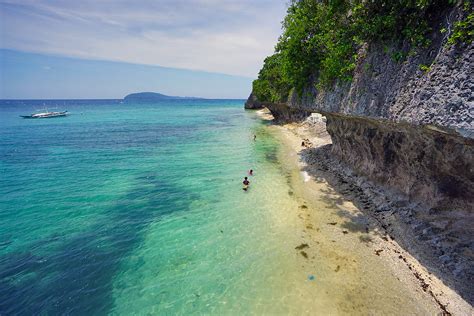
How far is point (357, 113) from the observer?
13992 millimetres

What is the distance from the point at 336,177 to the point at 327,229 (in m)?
7.62

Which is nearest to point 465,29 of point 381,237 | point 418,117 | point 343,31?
point 418,117

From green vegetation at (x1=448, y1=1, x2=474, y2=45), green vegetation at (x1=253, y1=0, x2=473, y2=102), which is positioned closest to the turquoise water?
green vegetation at (x1=253, y1=0, x2=473, y2=102)

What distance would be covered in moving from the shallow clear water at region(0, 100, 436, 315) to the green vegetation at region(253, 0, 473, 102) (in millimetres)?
8883

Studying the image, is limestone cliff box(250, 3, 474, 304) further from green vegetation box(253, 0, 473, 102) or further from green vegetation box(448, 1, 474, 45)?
green vegetation box(253, 0, 473, 102)

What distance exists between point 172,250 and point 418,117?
38.9 ft

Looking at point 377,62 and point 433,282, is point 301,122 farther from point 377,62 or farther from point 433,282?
point 433,282

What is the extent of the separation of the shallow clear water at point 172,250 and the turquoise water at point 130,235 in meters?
0.05

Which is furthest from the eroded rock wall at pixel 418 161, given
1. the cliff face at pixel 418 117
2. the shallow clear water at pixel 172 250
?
the shallow clear water at pixel 172 250

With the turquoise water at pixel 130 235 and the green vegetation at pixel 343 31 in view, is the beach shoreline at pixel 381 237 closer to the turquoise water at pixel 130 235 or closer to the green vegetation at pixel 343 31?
the turquoise water at pixel 130 235

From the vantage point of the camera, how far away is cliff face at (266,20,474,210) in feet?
26.5

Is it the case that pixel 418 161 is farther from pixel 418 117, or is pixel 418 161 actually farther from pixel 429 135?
pixel 418 117

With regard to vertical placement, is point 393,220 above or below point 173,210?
above

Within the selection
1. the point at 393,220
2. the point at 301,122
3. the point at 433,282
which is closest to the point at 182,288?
the point at 433,282
